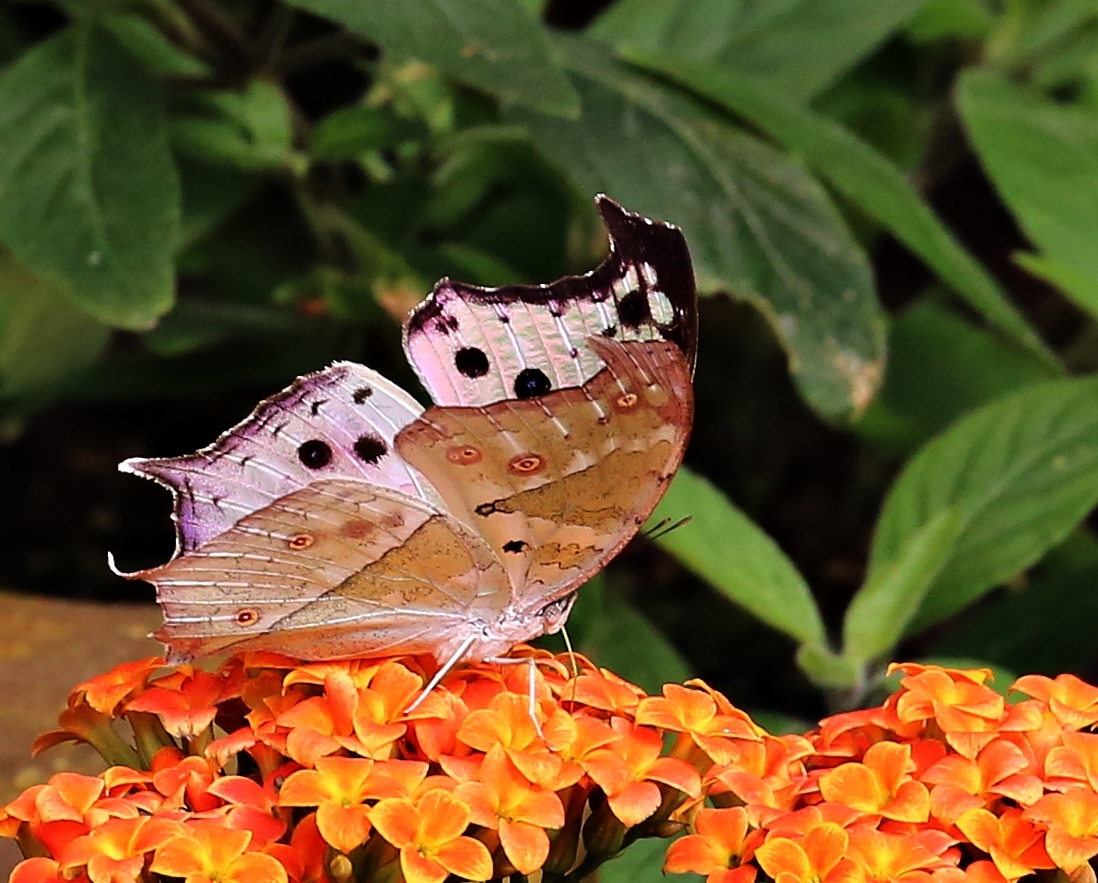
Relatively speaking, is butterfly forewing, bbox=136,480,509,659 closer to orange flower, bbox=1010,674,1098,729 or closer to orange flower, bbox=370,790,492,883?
orange flower, bbox=370,790,492,883

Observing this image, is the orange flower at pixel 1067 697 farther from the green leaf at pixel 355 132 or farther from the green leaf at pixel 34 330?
the green leaf at pixel 34 330

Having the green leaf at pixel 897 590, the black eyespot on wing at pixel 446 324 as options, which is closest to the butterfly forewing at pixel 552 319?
the black eyespot on wing at pixel 446 324

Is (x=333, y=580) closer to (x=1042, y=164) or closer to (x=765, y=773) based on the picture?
(x=765, y=773)

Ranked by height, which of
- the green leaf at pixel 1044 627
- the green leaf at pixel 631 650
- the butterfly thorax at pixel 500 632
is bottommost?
the green leaf at pixel 1044 627

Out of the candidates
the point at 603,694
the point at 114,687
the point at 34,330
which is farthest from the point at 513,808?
the point at 34,330

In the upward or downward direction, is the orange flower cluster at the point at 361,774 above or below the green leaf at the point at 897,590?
above
